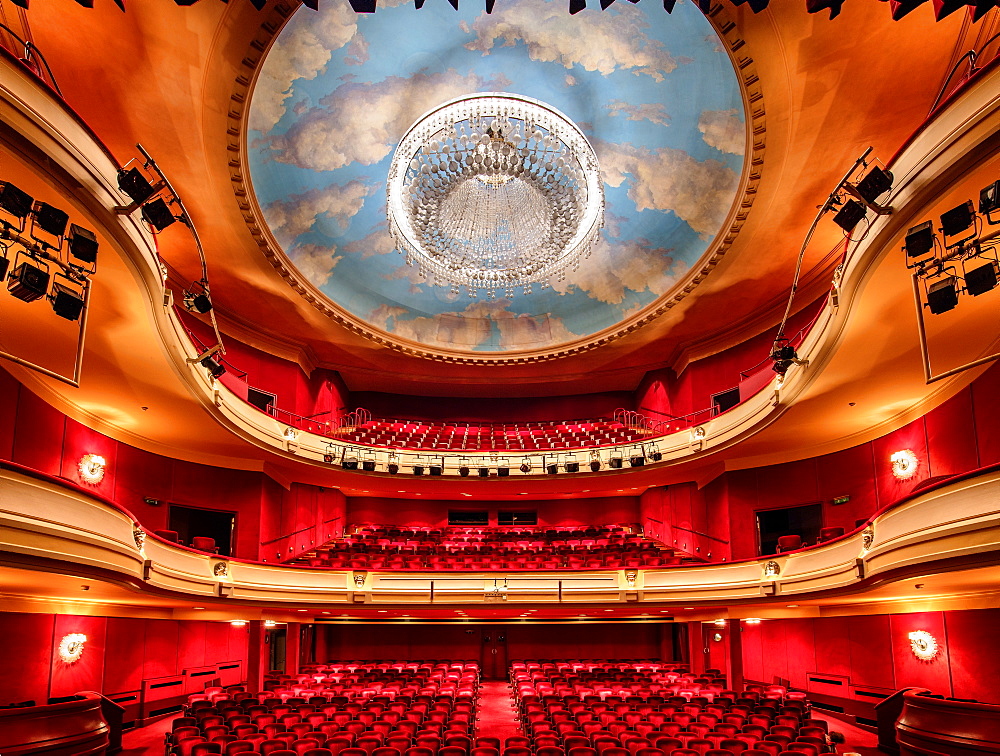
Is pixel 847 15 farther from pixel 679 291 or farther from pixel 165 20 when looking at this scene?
pixel 165 20

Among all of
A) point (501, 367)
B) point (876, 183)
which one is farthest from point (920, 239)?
point (501, 367)

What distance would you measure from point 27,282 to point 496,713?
10318 mm

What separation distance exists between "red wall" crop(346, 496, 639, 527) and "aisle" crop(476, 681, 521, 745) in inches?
226

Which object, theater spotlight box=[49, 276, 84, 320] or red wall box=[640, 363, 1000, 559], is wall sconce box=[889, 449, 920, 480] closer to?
red wall box=[640, 363, 1000, 559]

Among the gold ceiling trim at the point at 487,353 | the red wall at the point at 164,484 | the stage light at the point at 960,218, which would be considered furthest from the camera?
the red wall at the point at 164,484

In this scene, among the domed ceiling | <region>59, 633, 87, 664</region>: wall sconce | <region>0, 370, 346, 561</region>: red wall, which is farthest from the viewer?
the domed ceiling

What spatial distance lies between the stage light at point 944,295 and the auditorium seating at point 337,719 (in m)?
6.70

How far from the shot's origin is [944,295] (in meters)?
7.00

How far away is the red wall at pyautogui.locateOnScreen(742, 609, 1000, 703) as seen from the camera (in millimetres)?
10281

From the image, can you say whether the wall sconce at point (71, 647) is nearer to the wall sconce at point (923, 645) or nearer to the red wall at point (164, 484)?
the red wall at point (164, 484)

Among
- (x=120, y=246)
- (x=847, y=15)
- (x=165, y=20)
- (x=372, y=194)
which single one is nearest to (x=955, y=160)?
(x=847, y=15)

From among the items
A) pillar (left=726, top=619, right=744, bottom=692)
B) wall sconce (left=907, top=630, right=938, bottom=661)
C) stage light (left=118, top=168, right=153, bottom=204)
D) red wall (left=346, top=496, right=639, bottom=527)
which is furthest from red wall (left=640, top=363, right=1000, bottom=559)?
stage light (left=118, top=168, right=153, bottom=204)

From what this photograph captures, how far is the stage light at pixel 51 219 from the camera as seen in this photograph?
Result: 648cm

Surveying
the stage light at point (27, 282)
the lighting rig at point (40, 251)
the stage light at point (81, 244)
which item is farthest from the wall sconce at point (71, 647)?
the stage light at point (81, 244)
